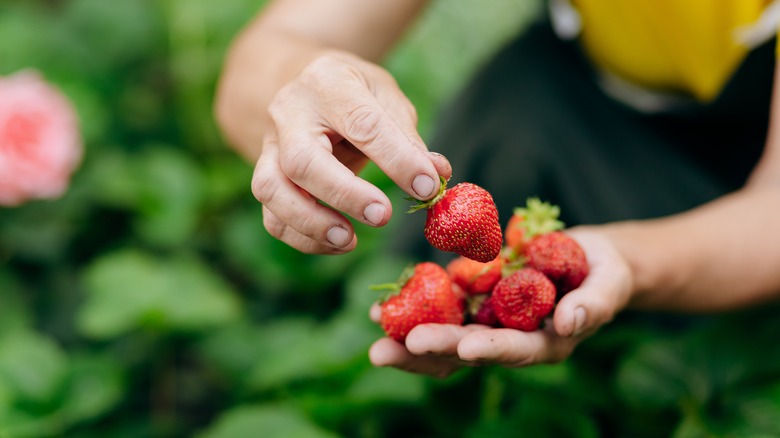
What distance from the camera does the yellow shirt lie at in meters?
0.93

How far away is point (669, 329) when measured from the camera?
1059 millimetres

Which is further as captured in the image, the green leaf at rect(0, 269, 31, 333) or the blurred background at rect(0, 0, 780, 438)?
the green leaf at rect(0, 269, 31, 333)

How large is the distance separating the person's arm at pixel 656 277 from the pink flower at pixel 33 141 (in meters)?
0.73

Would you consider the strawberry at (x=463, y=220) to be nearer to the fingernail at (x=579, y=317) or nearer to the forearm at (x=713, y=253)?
the fingernail at (x=579, y=317)

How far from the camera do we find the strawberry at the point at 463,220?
1.84 ft

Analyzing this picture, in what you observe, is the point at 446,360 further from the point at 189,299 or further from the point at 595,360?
the point at 189,299

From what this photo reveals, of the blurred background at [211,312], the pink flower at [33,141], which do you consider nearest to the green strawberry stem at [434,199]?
the blurred background at [211,312]

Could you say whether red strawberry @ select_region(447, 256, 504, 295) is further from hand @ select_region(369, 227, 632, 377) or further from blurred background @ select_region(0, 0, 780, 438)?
blurred background @ select_region(0, 0, 780, 438)

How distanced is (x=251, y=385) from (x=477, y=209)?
636 millimetres

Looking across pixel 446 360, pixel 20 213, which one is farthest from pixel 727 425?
pixel 20 213

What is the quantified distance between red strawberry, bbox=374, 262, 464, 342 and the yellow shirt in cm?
53

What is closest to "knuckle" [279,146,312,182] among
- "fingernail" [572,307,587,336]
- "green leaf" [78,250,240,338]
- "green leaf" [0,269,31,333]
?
"fingernail" [572,307,587,336]

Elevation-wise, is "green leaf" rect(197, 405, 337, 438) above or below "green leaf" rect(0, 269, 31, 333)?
below

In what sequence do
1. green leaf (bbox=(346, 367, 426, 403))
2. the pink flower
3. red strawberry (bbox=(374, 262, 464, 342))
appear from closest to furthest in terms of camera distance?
red strawberry (bbox=(374, 262, 464, 342)), green leaf (bbox=(346, 367, 426, 403)), the pink flower
